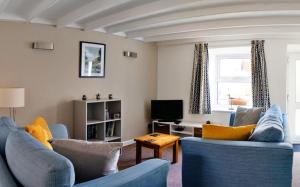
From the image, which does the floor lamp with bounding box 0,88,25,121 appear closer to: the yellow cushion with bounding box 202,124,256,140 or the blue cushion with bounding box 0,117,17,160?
the blue cushion with bounding box 0,117,17,160

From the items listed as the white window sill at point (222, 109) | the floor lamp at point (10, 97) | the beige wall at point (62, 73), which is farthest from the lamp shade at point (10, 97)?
the white window sill at point (222, 109)

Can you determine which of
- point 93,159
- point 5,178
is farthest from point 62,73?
point 5,178

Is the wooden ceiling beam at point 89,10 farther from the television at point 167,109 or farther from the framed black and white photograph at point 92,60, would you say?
the television at point 167,109

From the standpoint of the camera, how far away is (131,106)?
580 centimetres

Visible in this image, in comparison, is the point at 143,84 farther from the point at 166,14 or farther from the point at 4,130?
the point at 4,130

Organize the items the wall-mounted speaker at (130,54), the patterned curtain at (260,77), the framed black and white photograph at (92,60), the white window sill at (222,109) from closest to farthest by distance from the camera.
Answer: the framed black and white photograph at (92,60) < the patterned curtain at (260,77) < the wall-mounted speaker at (130,54) < the white window sill at (222,109)

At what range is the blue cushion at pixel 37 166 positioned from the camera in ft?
4.21

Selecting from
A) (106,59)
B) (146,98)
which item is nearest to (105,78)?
(106,59)

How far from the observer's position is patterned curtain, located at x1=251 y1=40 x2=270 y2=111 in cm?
516

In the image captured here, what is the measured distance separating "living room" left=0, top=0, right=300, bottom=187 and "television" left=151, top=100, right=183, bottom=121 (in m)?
0.04

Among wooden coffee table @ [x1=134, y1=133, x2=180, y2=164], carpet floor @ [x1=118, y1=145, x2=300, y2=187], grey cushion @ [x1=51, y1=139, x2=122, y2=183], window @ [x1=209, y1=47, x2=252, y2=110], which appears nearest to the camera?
grey cushion @ [x1=51, y1=139, x2=122, y2=183]

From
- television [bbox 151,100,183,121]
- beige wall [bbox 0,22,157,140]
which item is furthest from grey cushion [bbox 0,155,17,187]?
television [bbox 151,100,183,121]

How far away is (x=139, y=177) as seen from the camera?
174 centimetres

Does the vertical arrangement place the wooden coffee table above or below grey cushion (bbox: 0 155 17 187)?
below
